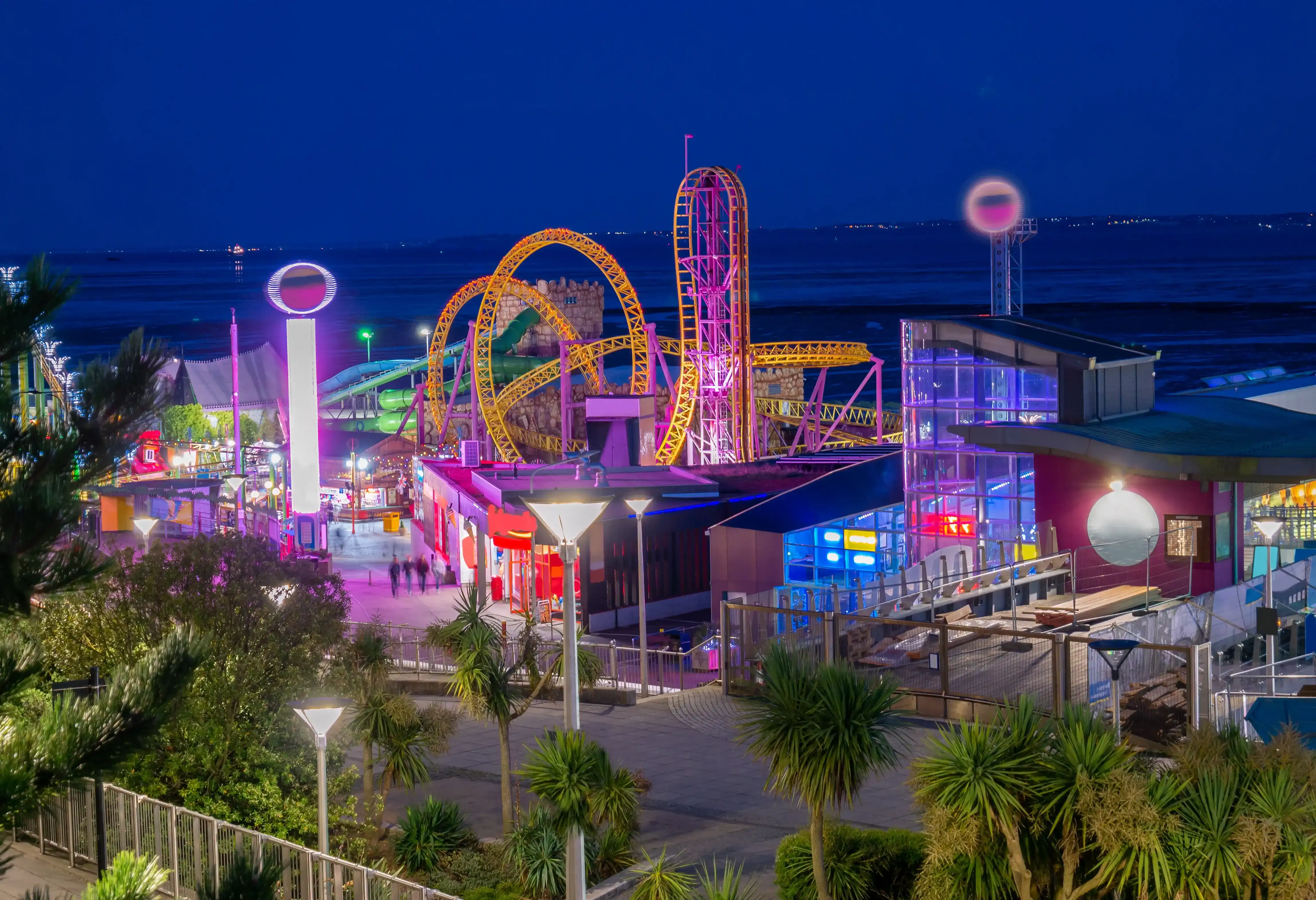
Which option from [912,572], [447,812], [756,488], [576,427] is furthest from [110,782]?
[576,427]

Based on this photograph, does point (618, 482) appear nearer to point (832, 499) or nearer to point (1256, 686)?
point (832, 499)

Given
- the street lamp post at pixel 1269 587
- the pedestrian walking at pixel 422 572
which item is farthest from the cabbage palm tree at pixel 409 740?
the pedestrian walking at pixel 422 572

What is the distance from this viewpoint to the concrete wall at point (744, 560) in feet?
97.7

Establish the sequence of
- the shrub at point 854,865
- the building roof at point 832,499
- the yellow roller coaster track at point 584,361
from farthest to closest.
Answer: the yellow roller coaster track at point 584,361
the building roof at point 832,499
the shrub at point 854,865

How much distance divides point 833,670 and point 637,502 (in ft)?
28.7

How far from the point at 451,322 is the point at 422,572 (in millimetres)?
22468

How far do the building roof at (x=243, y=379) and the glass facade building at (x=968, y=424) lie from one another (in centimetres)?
3900

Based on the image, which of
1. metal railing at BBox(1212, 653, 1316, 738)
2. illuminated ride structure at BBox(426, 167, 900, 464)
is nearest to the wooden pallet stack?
metal railing at BBox(1212, 653, 1316, 738)

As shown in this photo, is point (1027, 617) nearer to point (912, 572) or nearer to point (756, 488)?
point (912, 572)

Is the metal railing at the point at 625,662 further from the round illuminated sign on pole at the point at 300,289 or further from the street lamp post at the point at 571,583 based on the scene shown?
the round illuminated sign on pole at the point at 300,289

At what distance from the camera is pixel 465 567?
37688 millimetres

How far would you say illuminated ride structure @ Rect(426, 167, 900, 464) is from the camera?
4394 centimetres

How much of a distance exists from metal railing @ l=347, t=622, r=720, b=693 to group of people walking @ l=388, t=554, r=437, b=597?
8960 millimetres

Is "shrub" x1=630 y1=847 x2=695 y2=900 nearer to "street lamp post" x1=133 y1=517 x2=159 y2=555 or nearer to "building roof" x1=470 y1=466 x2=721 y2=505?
"street lamp post" x1=133 y1=517 x2=159 y2=555
